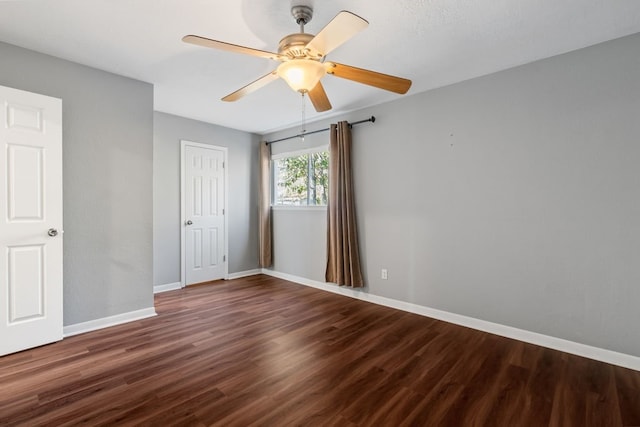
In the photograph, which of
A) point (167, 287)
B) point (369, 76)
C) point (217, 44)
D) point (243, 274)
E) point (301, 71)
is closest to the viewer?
point (217, 44)

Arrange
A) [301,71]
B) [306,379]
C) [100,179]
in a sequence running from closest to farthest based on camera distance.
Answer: [301,71] → [306,379] → [100,179]

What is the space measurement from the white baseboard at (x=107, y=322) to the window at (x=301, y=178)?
2.60 metres

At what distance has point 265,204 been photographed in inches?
208

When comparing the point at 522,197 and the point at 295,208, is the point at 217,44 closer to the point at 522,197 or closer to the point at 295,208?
the point at 522,197

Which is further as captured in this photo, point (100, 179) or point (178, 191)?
point (178, 191)

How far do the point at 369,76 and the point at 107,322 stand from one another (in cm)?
331

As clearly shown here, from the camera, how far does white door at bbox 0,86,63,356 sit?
7.84 feet

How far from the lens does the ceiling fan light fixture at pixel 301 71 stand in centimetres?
184

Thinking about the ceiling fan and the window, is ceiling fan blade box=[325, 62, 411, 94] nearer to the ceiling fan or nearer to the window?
the ceiling fan

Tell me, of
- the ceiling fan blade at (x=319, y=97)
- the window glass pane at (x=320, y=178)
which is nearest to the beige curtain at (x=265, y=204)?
the window glass pane at (x=320, y=178)

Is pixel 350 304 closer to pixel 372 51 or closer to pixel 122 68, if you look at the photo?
pixel 372 51

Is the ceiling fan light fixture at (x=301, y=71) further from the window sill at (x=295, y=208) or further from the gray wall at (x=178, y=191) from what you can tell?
the gray wall at (x=178, y=191)

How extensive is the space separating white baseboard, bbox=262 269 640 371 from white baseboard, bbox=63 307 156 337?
2315mm

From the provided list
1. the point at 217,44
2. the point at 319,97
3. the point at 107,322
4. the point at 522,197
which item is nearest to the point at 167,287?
the point at 107,322
